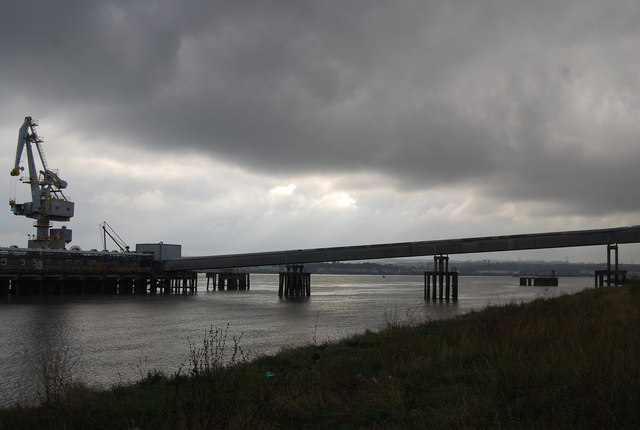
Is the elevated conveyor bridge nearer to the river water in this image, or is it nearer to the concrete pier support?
the concrete pier support

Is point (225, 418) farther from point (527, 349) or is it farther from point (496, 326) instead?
point (496, 326)

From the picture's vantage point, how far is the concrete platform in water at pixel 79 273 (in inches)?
2766

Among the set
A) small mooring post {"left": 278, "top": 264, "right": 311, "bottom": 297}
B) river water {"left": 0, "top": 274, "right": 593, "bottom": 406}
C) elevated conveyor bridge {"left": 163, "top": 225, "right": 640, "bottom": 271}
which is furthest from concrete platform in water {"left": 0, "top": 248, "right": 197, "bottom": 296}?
river water {"left": 0, "top": 274, "right": 593, "bottom": 406}

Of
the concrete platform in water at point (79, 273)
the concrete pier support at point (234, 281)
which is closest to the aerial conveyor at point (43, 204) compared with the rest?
the concrete platform in water at point (79, 273)

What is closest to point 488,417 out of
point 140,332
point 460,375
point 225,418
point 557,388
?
point 557,388

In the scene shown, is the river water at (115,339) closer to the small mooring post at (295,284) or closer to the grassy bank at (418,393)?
the grassy bank at (418,393)

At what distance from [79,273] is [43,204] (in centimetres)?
1407

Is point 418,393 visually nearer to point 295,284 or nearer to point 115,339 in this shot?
point 115,339

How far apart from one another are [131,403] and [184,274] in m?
85.4

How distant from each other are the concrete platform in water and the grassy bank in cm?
6774

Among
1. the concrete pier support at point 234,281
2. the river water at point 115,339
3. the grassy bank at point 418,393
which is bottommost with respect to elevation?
the concrete pier support at point 234,281

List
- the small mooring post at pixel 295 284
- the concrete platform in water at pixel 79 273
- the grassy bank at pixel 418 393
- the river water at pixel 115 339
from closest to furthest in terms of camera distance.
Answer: the grassy bank at pixel 418 393
the river water at pixel 115 339
the concrete platform in water at pixel 79 273
the small mooring post at pixel 295 284

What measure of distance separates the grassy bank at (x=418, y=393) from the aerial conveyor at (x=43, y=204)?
79.3 m

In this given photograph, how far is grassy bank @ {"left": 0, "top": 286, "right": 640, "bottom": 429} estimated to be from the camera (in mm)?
6645
